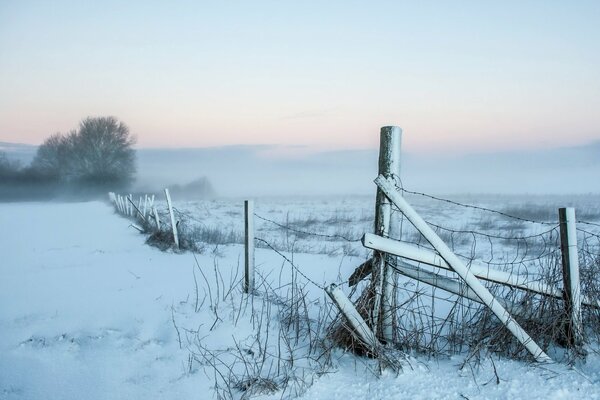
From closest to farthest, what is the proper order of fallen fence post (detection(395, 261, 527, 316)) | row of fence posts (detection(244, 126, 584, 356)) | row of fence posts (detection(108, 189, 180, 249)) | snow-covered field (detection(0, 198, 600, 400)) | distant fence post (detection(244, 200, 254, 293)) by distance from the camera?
snow-covered field (detection(0, 198, 600, 400)), row of fence posts (detection(244, 126, 584, 356)), fallen fence post (detection(395, 261, 527, 316)), distant fence post (detection(244, 200, 254, 293)), row of fence posts (detection(108, 189, 180, 249))

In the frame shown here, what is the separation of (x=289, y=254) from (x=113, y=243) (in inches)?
182

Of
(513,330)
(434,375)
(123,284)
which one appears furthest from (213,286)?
(513,330)

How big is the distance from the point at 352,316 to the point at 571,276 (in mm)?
1898

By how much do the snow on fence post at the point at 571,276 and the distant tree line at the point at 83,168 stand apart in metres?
50.4

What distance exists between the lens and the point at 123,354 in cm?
361

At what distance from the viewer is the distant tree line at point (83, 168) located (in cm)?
4744

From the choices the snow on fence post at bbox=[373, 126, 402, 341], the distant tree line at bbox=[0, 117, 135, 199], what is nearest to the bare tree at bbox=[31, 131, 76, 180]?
the distant tree line at bbox=[0, 117, 135, 199]

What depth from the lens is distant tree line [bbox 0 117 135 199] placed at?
47438 millimetres

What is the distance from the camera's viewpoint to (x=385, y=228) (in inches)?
120

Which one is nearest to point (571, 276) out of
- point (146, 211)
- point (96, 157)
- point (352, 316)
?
point (352, 316)

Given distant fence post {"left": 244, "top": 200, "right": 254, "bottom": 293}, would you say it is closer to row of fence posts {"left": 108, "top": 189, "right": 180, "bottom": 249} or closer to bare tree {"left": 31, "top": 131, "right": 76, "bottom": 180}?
row of fence posts {"left": 108, "top": 189, "right": 180, "bottom": 249}

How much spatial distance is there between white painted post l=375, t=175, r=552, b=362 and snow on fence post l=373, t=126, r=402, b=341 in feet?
0.49

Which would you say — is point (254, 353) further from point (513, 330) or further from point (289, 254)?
point (289, 254)

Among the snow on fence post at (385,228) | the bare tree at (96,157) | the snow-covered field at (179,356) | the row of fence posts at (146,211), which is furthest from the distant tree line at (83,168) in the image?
the snow on fence post at (385,228)
